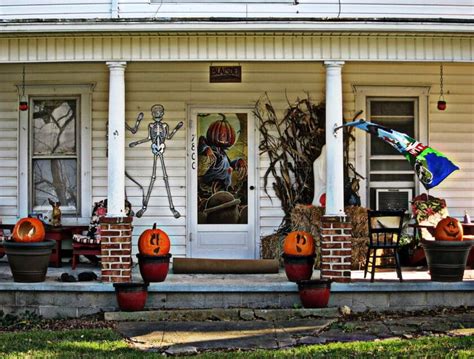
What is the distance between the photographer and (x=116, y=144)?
9.98m

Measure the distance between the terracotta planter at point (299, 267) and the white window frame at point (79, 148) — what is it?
11.5 ft

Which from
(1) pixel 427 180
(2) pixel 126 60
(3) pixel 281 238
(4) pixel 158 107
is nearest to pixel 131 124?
(4) pixel 158 107

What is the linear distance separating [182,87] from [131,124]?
3.01 feet

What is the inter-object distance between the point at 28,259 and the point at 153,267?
149 cm

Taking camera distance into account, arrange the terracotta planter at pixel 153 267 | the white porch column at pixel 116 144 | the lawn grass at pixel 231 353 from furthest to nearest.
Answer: the white porch column at pixel 116 144 → the terracotta planter at pixel 153 267 → the lawn grass at pixel 231 353

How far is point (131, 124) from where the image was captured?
1193 centimetres

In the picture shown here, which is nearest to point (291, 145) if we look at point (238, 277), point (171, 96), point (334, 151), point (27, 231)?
point (171, 96)

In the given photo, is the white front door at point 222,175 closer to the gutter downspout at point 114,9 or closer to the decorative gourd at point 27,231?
the gutter downspout at point 114,9

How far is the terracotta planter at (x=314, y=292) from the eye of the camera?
9477 millimetres

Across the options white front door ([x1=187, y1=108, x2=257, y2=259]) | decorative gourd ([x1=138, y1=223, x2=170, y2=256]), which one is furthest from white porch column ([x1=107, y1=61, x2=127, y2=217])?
white front door ([x1=187, y1=108, x2=257, y2=259])

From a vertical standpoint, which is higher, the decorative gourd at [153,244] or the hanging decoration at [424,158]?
the hanging decoration at [424,158]

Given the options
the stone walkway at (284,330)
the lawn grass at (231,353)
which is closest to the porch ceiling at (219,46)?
the stone walkway at (284,330)

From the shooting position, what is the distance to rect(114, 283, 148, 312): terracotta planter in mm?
9406

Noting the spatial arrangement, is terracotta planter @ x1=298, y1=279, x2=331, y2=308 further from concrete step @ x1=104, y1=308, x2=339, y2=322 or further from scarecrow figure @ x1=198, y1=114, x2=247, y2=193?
scarecrow figure @ x1=198, y1=114, x2=247, y2=193
